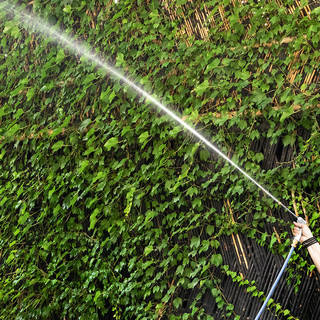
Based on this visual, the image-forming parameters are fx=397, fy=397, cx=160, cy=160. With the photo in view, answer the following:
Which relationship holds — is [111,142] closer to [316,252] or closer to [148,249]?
[148,249]

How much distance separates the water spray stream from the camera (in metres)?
2.21

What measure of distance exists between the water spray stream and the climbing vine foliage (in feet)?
0.12

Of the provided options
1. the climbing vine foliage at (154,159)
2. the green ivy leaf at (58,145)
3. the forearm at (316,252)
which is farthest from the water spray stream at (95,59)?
the green ivy leaf at (58,145)

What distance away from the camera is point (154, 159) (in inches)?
98.3

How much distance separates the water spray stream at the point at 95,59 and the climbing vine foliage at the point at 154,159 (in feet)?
0.12

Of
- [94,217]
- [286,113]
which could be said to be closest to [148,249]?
[94,217]

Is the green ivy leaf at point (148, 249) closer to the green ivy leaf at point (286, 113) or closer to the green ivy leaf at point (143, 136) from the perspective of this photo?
the green ivy leaf at point (143, 136)

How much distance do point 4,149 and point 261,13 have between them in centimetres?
235

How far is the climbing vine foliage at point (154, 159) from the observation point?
2.06 metres

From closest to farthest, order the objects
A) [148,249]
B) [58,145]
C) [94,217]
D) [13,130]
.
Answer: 1. [148,249]
2. [94,217]
3. [58,145]
4. [13,130]

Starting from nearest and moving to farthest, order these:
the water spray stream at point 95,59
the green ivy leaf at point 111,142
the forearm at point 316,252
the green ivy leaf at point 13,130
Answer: the forearm at point 316,252 < the water spray stream at point 95,59 < the green ivy leaf at point 111,142 < the green ivy leaf at point 13,130

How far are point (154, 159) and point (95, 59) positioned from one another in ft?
3.13

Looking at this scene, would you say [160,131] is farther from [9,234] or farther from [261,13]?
[9,234]

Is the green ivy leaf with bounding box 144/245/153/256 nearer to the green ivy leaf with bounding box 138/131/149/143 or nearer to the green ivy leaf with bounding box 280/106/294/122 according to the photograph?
the green ivy leaf with bounding box 138/131/149/143
